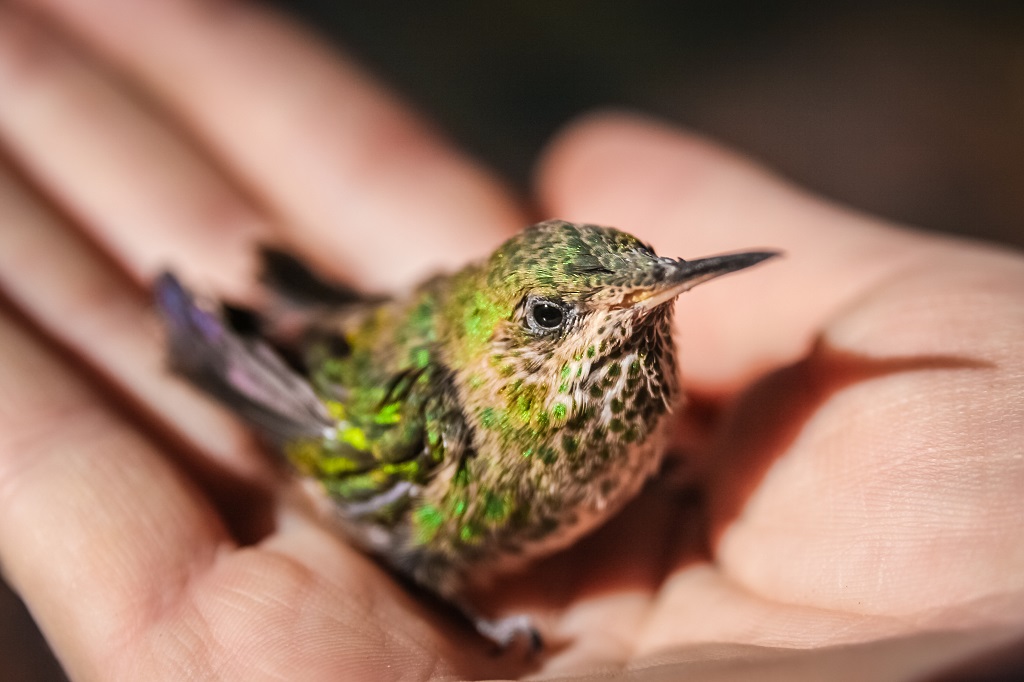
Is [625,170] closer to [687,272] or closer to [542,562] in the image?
[542,562]

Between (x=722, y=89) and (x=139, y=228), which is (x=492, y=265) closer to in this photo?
(x=139, y=228)

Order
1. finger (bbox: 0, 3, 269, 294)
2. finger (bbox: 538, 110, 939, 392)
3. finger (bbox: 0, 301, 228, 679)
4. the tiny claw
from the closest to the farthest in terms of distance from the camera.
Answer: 1. finger (bbox: 0, 301, 228, 679)
2. the tiny claw
3. finger (bbox: 538, 110, 939, 392)
4. finger (bbox: 0, 3, 269, 294)

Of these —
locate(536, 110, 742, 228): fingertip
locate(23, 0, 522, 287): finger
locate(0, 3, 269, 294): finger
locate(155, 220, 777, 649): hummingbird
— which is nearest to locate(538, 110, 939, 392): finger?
locate(536, 110, 742, 228): fingertip

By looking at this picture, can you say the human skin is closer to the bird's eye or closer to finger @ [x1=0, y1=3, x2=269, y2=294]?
finger @ [x1=0, y1=3, x2=269, y2=294]

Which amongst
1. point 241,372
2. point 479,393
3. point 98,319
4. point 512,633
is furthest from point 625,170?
point 98,319

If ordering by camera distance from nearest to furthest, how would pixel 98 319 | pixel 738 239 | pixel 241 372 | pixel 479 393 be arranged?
1. pixel 479 393
2. pixel 241 372
3. pixel 738 239
4. pixel 98 319

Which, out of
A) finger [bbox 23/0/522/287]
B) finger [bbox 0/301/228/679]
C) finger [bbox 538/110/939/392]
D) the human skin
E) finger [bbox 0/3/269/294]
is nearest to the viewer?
the human skin

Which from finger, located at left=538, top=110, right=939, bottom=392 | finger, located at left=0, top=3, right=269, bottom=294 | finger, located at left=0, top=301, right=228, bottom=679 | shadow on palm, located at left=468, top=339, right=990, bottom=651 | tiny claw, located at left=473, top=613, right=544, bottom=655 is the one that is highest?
finger, located at left=0, top=3, right=269, bottom=294
